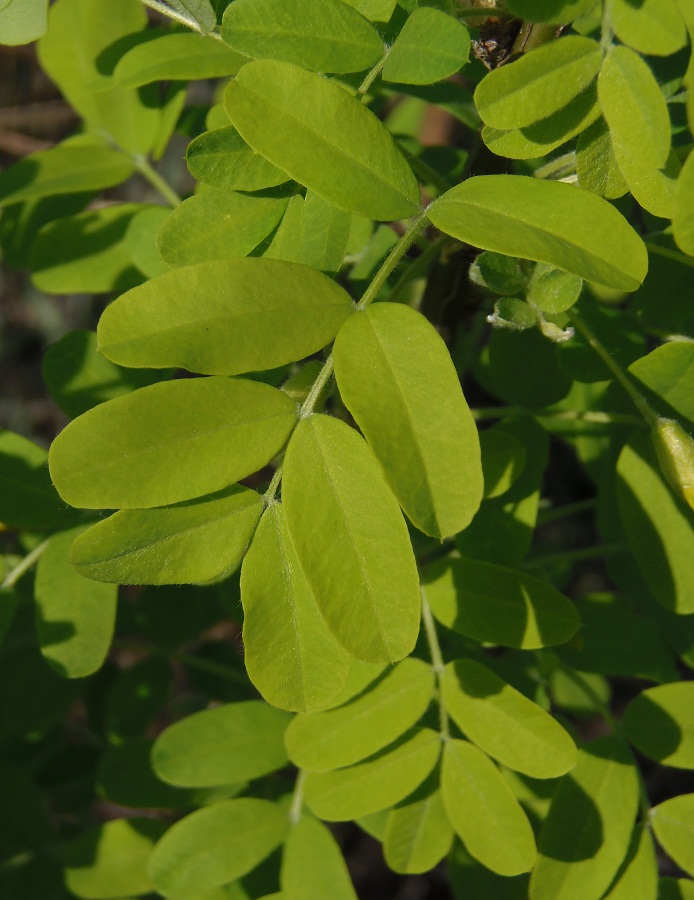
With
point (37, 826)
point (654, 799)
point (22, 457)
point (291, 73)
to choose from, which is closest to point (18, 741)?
point (37, 826)

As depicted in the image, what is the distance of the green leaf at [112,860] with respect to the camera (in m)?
1.31

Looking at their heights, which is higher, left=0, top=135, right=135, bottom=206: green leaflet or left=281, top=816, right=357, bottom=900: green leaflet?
left=0, top=135, right=135, bottom=206: green leaflet

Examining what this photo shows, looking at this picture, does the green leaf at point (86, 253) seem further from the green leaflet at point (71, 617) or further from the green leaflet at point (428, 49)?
the green leaflet at point (428, 49)

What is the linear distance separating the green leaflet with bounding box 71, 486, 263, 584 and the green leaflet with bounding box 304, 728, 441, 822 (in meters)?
0.35

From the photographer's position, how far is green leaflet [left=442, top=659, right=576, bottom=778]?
957 millimetres

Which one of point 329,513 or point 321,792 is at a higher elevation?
→ point 329,513

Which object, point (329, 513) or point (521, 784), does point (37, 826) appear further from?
point (329, 513)

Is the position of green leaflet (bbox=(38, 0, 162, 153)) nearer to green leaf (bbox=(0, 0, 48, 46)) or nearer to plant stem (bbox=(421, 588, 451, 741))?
green leaf (bbox=(0, 0, 48, 46))

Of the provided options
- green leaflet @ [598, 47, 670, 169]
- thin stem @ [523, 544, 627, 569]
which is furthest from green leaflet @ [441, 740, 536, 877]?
green leaflet @ [598, 47, 670, 169]

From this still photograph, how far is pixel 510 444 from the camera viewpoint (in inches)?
42.2

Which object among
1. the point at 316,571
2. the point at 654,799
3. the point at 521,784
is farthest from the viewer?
the point at 654,799

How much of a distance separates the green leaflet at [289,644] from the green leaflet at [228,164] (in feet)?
1.19

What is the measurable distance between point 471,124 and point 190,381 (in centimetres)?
73

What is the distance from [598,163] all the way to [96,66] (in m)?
0.74
